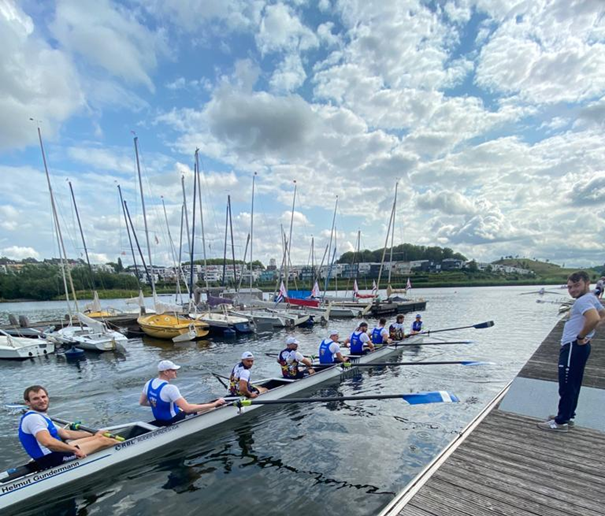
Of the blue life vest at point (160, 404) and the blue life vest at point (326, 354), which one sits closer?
the blue life vest at point (160, 404)

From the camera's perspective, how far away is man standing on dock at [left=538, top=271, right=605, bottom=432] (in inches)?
214

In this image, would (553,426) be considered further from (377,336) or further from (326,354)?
(377,336)

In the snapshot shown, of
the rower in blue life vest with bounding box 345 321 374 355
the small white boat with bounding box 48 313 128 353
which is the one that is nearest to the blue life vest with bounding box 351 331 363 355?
the rower in blue life vest with bounding box 345 321 374 355

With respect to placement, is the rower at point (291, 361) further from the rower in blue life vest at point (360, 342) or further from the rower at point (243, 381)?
the rower in blue life vest at point (360, 342)

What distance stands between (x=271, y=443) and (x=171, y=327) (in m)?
19.9

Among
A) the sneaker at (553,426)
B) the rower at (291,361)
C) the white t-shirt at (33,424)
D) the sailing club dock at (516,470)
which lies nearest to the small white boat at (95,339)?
the rower at (291,361)

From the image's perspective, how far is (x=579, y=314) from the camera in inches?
223

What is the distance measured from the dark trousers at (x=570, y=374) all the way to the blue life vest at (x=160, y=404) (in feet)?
27.3

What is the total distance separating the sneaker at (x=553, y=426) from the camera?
605cm

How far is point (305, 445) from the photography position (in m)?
8.89

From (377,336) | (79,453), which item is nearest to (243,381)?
(79,453)

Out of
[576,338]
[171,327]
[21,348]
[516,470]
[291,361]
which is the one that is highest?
[576,338]

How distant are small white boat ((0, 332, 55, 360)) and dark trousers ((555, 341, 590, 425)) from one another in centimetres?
2737

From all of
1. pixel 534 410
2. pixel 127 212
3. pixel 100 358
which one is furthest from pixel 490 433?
pixel 127 212
